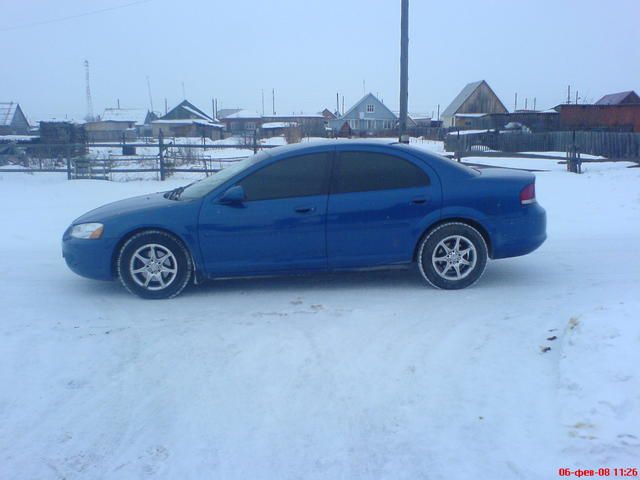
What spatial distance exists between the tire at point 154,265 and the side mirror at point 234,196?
1.88 ft

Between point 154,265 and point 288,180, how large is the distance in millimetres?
1455

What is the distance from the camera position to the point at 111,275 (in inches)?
259

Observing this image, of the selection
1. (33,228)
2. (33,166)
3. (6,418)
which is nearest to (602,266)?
(6,418)

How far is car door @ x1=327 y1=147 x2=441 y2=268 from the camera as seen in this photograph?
6523 mm

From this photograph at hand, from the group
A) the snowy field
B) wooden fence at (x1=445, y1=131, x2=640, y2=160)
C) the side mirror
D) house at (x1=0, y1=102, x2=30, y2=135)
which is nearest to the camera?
the snowy field

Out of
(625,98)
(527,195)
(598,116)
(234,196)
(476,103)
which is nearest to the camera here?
(234,196)

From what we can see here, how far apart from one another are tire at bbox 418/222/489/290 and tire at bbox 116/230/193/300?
7.20 feet

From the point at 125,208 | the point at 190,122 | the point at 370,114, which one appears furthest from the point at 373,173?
the point at 190,122

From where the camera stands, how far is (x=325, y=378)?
4578 mm

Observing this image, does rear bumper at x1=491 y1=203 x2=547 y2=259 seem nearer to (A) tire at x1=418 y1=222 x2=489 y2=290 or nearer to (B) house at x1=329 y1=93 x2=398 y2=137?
(A) tire at x1=418 y1=222 x2=489 y2=290

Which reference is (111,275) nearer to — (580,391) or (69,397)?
(69,397)

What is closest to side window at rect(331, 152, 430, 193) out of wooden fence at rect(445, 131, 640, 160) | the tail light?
the tail light

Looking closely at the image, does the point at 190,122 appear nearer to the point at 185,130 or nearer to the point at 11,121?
the point at 185,130

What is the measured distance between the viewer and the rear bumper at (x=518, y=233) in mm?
6648
